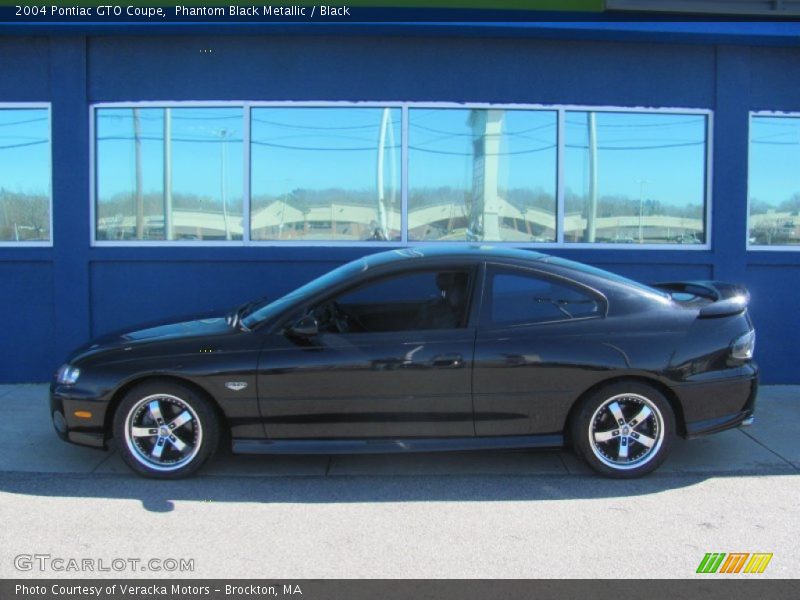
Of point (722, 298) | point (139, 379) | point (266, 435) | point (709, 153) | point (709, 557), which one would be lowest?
point (709, 557)

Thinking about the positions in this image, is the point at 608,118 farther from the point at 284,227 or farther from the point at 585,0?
the point at 284,227

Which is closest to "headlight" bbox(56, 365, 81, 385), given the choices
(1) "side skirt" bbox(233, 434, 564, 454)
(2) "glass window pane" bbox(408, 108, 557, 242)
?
(1) "side skirt" bbox(233, 434, 564, 454)

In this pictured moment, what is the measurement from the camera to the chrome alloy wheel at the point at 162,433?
483 cm

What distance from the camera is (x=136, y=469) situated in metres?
4.89

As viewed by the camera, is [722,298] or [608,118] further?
[608,118]

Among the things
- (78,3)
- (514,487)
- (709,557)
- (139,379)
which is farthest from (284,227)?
(709,557)

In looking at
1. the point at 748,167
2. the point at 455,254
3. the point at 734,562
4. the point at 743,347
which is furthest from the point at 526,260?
the point at 748,167

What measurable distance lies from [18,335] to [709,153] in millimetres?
7620

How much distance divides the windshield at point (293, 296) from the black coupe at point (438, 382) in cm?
3

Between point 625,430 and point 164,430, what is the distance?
3050mm

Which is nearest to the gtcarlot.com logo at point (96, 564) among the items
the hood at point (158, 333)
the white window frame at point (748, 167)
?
the hood at point (158, 333)

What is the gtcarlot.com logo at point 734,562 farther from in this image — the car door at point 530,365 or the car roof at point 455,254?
the car roof at point 455,254

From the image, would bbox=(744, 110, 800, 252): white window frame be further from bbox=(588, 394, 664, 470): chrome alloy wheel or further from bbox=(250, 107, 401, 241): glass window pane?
bbox=(588, 394, 664, 470): chrome alloy wheel

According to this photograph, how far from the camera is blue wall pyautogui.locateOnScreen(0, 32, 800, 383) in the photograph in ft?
25.0
